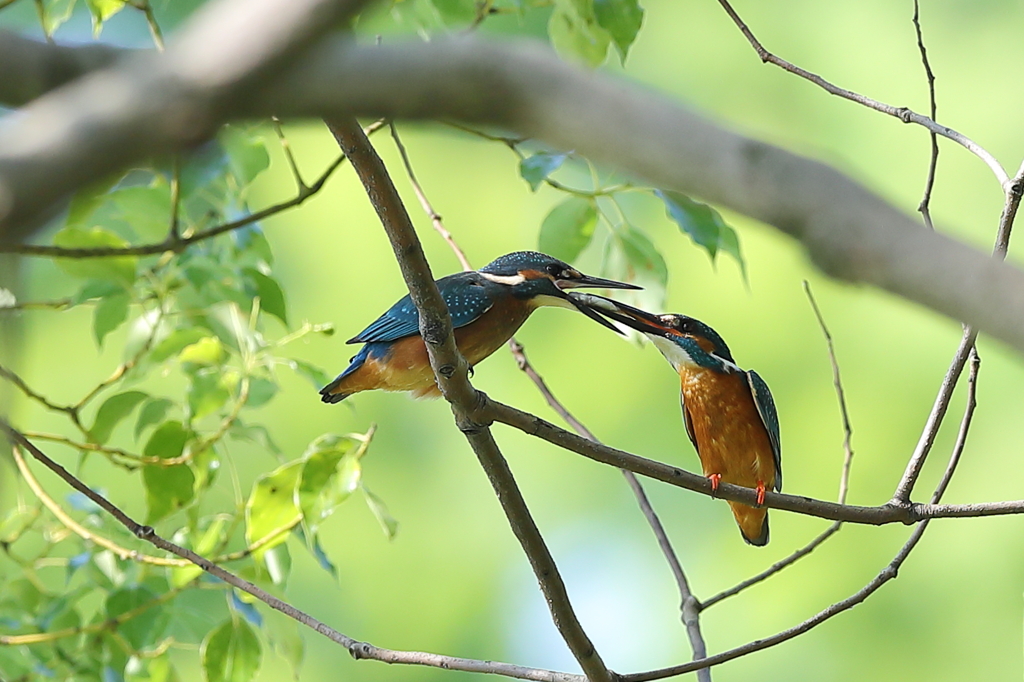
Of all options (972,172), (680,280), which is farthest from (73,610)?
(972,172)

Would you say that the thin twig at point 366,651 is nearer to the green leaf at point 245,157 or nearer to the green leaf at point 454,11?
the green leaf at point 245,157

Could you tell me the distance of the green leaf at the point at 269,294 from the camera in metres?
1.28

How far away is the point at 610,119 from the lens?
271mm

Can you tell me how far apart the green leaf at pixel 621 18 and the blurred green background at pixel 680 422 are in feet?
6.35

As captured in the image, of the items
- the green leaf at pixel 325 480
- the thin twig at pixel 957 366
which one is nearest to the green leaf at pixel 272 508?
the green leaf at pixel 325 480

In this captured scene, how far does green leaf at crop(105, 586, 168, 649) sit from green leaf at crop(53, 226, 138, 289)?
43 cm

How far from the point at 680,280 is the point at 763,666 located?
1.41m

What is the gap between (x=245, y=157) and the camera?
3.77 feet

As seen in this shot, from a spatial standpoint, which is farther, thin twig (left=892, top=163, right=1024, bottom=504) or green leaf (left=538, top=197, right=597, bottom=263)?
green leaf (left=538, top=197, right=597, bottom=263)

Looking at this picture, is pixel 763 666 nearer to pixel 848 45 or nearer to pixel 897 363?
pixel 897 363

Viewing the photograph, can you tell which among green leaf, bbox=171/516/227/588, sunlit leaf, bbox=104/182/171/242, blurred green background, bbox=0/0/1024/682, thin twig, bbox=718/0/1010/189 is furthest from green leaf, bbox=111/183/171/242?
blurred green background, bbox=0/0/1024/682

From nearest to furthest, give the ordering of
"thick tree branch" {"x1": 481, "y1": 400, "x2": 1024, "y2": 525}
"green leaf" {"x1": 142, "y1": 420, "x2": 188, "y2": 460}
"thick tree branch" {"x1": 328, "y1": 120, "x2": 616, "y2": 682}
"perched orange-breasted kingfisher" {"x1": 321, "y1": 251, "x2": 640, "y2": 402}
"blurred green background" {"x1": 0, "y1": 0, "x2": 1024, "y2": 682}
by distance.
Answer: "thick tree branch" {"x1": 328, "y1": 120, "x2": 616, "y2": 682} → "thick tree branch" {"x1": 481, "y1": 400, "x2": 1024, "y2": 525} → "green leaf" {"x1": 142, "y1": 420, "x2": 188, "y2": 460} → "perched orange-breasted kingfisher" {"x1": 321, "y1": 251, "x2": 640, "y2": 402} → "blurred green background" {"x1": 0, "y1": 0, "x2": 1024, "y2": 682}

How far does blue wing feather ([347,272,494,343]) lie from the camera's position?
146 centimetres

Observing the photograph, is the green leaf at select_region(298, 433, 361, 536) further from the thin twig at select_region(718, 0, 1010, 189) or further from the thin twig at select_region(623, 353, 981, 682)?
the thin twig at select_region(718, 0, 1010, 189)
